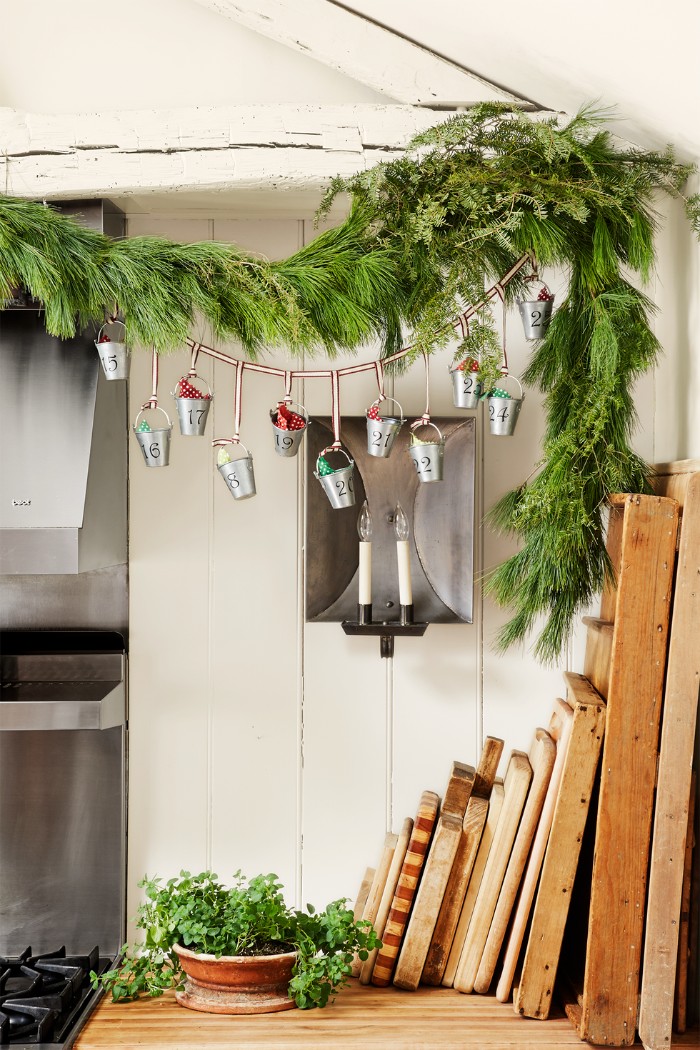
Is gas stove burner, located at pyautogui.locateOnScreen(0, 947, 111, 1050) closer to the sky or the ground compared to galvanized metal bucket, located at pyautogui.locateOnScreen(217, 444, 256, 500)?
closer to the ground

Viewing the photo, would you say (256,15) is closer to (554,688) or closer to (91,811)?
(554,688)

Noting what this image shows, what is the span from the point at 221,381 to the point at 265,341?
0.42 meters

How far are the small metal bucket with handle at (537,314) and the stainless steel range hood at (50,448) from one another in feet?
2.58

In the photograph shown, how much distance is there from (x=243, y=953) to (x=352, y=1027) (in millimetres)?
227

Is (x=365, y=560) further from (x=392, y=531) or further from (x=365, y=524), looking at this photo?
(x=392, y=531)

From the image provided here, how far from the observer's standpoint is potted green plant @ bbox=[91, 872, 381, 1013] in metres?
1.56

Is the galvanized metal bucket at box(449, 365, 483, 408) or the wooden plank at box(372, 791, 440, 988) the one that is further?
the wooden plank at box(372, 791, 440, 988)

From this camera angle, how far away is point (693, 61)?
50.0 inches

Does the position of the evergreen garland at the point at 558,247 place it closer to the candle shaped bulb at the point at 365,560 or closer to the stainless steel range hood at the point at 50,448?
the candle shaped bulb at the point at 365,560

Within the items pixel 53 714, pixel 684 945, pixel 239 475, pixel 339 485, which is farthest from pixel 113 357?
pixel 684 945

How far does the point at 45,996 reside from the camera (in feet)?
5.25

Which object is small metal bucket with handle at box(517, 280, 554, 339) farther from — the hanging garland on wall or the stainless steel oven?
the stainless steel oven

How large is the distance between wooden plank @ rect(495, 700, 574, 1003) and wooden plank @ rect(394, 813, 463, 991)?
0.14 metres

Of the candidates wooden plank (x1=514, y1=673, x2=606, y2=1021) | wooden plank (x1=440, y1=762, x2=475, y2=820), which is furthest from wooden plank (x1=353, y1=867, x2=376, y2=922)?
wooden plank (x1=514, y1=673, x2=606, y2=1021)
